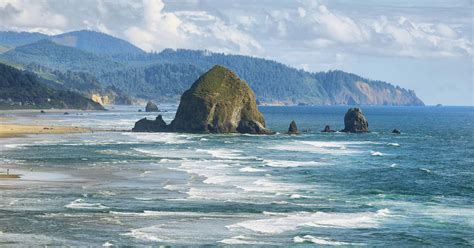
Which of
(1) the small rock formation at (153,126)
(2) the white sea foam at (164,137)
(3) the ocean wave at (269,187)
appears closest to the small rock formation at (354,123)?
(1) the small rock formation at (153,126)

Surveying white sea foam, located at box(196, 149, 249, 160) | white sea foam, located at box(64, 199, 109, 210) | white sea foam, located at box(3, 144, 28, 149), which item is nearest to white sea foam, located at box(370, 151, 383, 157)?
white sea foam, located at box(196, 149, 249, 160)

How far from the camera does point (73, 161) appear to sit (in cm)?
9944

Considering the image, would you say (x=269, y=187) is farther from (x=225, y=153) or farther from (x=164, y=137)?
(x=164, y=137)

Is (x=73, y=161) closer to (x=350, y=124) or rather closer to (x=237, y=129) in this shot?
(x=237, y=129)

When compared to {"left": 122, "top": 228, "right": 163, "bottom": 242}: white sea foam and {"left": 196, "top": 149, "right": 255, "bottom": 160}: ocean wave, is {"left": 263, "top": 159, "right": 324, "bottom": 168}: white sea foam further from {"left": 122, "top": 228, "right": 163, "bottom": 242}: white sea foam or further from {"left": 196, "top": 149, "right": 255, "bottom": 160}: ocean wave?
{"left": 122, "top": 228, "right": 163, "bottom": 242}: white sea foam

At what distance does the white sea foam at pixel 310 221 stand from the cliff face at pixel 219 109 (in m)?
100

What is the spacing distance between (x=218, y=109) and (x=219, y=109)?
224 millimetres

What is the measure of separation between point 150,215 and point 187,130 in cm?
10811

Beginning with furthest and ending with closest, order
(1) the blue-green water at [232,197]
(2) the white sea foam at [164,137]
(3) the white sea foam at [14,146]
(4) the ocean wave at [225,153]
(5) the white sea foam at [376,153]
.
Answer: (2) the white sea foam at [164,137]
(3) the white sea foam at [14,146]
(5) the white sea foam at [376,153]
(4) the ocean wave at [225,153]
(1) the blue-green water at [232,197]

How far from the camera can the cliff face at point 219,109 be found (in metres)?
160

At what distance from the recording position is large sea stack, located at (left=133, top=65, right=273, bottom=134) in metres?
160

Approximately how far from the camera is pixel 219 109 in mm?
161000

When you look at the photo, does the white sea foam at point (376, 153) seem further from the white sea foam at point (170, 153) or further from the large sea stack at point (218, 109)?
the large sea stack at point (218, 109)

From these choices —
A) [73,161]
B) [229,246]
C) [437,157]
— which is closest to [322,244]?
[229,246]
